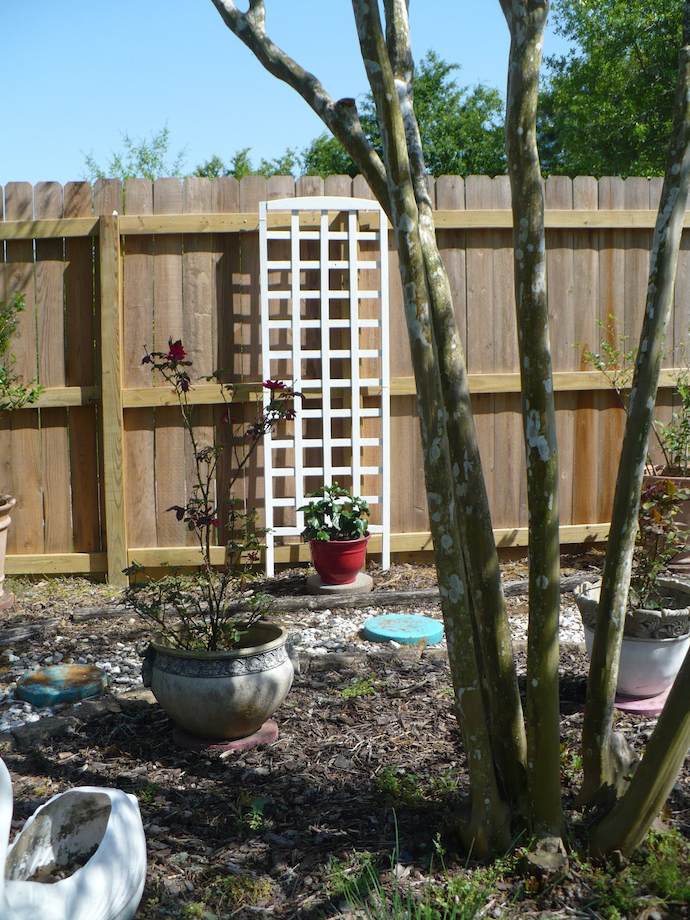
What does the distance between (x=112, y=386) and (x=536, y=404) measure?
3.32m

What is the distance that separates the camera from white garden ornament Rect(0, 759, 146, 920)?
4.37 feet

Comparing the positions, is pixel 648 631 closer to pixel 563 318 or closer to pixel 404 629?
pixel 404 629

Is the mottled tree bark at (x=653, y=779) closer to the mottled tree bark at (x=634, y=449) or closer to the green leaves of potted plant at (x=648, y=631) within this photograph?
the mottled tree bark at (x=634, y=449)

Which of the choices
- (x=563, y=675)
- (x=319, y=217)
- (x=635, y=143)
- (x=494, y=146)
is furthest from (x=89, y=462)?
(x=494, y=146)

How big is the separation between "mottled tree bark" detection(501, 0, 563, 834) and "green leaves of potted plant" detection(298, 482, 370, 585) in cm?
251

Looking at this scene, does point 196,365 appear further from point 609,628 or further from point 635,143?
point 635,143

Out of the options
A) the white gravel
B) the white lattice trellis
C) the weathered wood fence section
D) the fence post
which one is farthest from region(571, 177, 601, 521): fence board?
the fence post

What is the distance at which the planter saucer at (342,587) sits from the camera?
419cm

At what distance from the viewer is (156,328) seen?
4.50 meters

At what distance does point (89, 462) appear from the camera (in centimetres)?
457

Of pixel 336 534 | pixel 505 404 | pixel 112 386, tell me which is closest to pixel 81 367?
pixel 112 386

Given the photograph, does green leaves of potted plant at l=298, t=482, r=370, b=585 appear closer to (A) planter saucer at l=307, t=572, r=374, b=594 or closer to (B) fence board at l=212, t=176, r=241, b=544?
(A) planter saucer at l=307, t=572, r=374, b=594

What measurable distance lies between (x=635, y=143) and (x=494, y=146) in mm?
5755

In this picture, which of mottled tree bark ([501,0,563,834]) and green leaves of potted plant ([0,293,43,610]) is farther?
green leaves of potted plant ([0,293,43,610])
